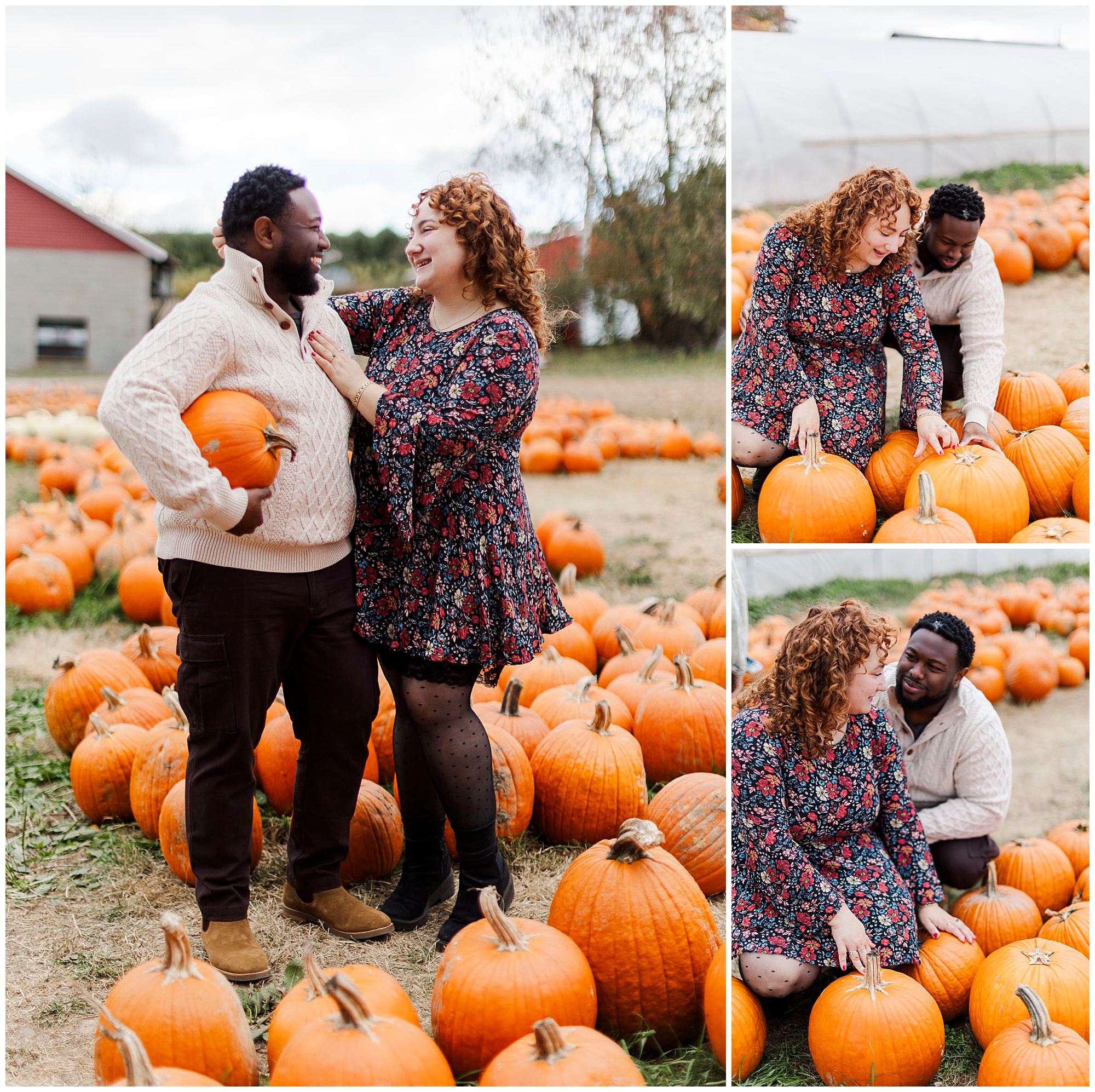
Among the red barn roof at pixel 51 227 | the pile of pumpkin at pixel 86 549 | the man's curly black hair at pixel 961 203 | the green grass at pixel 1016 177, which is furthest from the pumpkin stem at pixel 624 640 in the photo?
the red barn roof at pixel 51 227

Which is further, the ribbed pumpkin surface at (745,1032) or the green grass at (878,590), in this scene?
the green grass at (878,590)

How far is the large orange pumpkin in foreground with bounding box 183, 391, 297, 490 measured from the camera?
89.3 inches

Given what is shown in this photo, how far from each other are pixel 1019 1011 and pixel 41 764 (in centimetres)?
339

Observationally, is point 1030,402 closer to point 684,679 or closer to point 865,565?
point 684,679

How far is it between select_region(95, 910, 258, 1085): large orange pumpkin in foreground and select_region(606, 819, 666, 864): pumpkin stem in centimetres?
90

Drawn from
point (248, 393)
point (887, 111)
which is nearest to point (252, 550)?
point (248, 393)

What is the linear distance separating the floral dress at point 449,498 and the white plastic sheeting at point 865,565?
8.98ft

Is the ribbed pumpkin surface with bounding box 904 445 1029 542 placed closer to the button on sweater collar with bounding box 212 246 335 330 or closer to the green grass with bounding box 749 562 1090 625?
the button on sweater collar with bounding box 212 246 335 330

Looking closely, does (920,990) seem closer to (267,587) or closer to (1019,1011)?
(1019,1011)

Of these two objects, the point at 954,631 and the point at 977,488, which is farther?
the point at 954,631

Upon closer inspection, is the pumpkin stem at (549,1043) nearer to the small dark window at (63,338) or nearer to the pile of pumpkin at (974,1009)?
the pile of pumpkin at (974,1009)

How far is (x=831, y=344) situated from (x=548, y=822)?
5.61 ft

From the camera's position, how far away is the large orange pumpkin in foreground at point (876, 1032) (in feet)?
8.13

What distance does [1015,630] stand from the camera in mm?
6164
